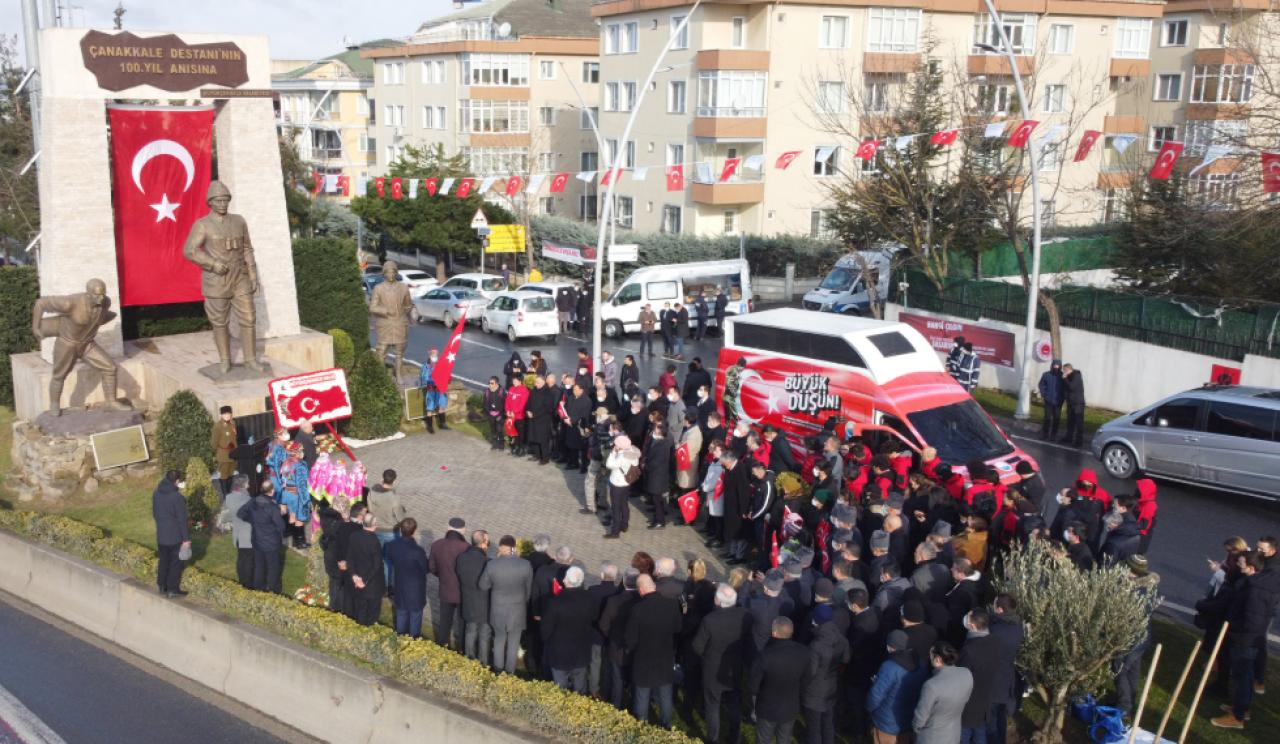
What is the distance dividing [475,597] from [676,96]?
116ft

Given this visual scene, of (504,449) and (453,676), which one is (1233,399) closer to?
(504,449)

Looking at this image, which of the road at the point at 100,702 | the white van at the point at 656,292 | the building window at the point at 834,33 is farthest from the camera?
the building window at the point at 834,33

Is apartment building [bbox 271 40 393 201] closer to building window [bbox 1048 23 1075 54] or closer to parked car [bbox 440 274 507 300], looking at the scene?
parked car [bbox 440 274 507 300]

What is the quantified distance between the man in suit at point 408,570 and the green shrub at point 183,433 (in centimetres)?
668

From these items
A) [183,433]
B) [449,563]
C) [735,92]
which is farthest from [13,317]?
[735,92]

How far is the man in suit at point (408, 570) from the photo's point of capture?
34.8 feet

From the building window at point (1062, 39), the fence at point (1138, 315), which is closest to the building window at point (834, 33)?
the building window at point (1062, 39)

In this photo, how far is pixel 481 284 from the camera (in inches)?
1367

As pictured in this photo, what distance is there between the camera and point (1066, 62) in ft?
146

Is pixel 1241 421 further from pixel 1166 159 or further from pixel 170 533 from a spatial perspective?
pixel 170 533

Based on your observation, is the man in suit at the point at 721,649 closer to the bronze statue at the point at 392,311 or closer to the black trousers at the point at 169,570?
the black trousers at the point at 169,570

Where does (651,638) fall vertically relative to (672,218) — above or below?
below

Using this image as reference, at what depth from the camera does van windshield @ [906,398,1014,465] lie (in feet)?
49.0

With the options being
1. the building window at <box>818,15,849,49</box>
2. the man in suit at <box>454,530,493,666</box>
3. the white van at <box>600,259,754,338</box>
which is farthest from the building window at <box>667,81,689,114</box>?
the man in suit at <box>454,530,493,666</box>
